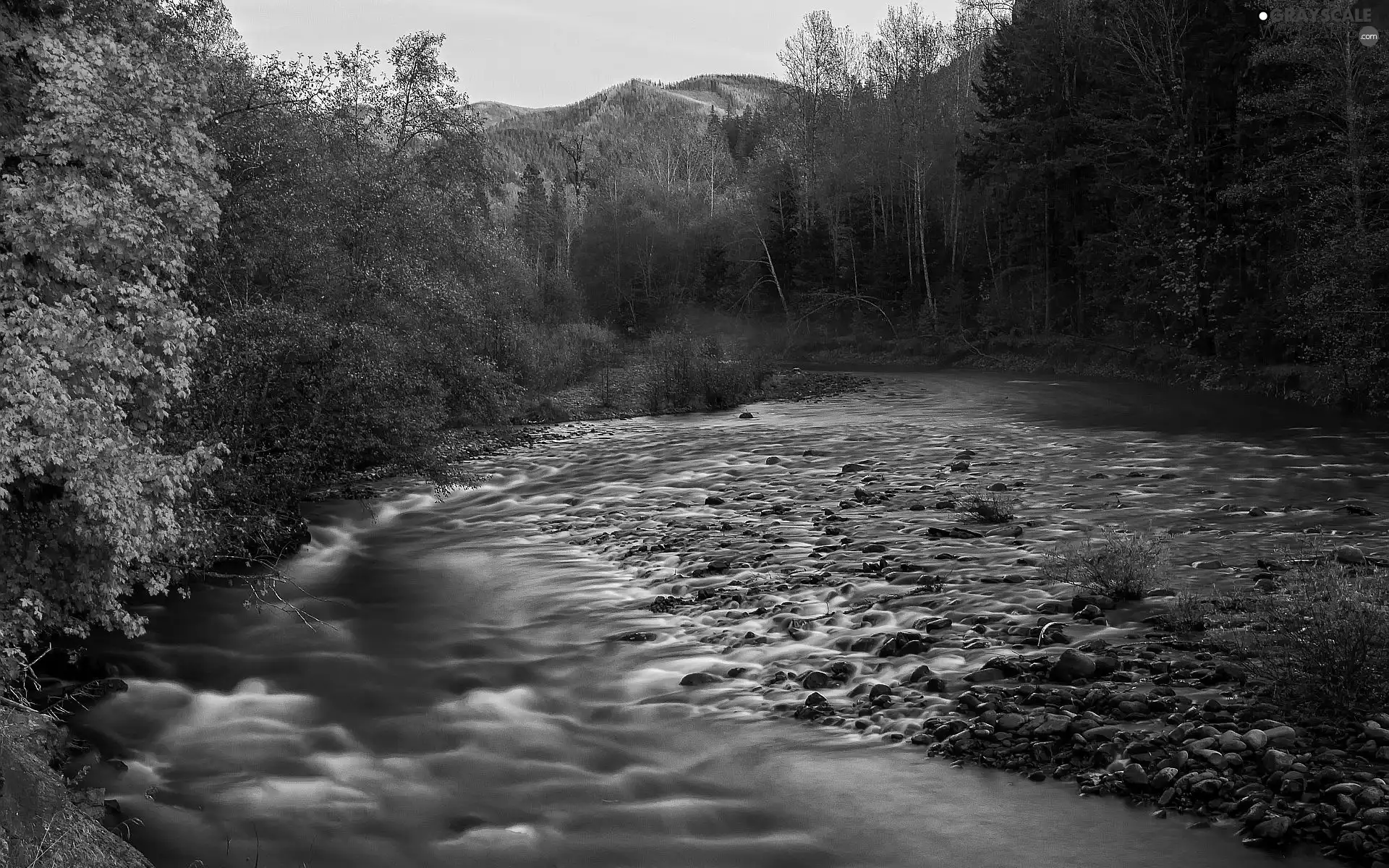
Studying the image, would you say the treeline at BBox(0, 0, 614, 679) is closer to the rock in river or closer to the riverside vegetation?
the riverside vegetation

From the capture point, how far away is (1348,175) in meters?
27.5

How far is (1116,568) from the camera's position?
1150cm

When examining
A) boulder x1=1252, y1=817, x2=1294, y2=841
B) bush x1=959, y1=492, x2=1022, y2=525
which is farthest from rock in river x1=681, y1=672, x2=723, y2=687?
bush x1=959, y1=492, x2=1022, y2=525

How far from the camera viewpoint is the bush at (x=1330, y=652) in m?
7.82

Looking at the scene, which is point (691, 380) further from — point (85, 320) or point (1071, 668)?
point (1071, 668)

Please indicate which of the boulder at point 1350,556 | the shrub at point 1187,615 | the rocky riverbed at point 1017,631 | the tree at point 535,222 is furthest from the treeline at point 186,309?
the tree at point 535,222

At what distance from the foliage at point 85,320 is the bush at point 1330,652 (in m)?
11.0

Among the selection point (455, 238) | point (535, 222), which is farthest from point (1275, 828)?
point (535, 222)

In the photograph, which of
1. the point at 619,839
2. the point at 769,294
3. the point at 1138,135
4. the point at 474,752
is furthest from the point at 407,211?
the point at 769,294

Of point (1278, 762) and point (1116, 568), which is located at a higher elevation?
point (1116, 568)

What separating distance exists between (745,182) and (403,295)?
69.1 meters

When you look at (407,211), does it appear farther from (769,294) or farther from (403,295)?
(769,294)

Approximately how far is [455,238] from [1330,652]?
26.3 m

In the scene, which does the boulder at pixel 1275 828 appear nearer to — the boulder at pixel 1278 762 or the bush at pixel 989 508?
the boulder at pixel 1278 762
